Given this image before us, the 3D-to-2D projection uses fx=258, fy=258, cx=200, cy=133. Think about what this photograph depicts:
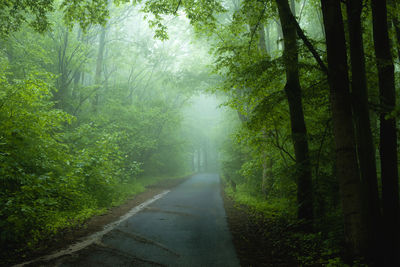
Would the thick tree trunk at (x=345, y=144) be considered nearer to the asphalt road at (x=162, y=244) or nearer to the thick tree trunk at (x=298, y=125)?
the thick tree trunk at (x=298, y=125)

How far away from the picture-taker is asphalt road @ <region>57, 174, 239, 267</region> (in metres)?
4.59

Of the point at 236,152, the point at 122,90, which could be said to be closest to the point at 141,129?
the point at 122,90

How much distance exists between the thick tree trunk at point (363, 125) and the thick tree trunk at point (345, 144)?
10.6 inches

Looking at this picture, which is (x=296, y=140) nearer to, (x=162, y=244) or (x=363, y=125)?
(x=363, y=125)

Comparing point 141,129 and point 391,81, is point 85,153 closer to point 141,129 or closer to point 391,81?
point 391,81

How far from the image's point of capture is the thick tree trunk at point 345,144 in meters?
4.19

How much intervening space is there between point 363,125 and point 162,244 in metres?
4.59

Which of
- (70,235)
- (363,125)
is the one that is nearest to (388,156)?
(363,125)

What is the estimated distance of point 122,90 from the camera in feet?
67.5

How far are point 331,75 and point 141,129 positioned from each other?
17.9 metres

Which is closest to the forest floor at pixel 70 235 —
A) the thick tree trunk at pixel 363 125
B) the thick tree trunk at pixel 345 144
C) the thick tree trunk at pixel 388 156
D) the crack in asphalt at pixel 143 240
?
the crack in asphalt at pixel 143 240

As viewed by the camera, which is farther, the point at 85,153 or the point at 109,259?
the point at 85,153

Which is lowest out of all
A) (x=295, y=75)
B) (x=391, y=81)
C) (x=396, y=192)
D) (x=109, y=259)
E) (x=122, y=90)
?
(x=109, y=259)

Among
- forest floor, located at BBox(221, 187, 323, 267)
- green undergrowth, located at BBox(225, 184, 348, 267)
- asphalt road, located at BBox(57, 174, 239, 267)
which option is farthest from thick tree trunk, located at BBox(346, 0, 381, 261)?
asphalt road, located at BBox(57, 174, 239, 267)
